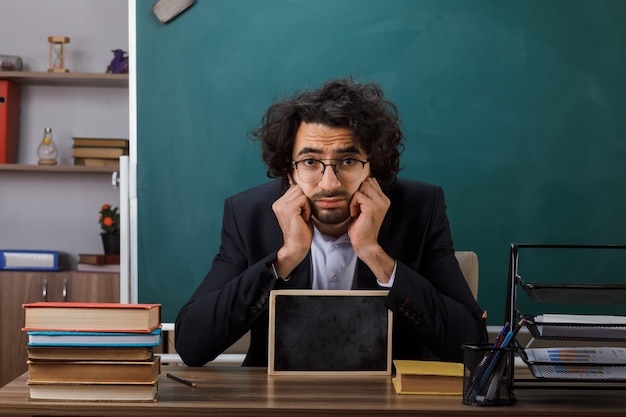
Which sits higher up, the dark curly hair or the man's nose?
the dark curly hair

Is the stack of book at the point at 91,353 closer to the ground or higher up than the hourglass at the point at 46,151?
closer to the ground

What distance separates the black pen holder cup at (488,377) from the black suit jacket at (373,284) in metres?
0.38

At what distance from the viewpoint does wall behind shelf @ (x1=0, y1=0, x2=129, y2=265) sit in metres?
4.45

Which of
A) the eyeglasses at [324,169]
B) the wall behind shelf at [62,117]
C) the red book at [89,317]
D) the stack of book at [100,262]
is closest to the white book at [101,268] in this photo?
the stack of book at [100,262]

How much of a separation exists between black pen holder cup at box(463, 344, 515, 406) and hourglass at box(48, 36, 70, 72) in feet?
10.7

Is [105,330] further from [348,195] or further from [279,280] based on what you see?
[348,195]

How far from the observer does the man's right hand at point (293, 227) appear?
2.09 m

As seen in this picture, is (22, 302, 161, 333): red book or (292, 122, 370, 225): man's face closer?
(22, 302, 161, 333): red book

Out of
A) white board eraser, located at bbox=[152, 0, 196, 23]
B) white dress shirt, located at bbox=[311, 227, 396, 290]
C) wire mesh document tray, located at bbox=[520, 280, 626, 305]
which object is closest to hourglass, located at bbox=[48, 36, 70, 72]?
white board eraser, located at bbox=[152, 0, 196, 23]

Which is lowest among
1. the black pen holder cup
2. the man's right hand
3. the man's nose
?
the black pen holder cup

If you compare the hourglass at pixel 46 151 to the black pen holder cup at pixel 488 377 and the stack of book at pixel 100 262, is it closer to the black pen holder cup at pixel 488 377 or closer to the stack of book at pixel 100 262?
the stack of book at pixel 100 262

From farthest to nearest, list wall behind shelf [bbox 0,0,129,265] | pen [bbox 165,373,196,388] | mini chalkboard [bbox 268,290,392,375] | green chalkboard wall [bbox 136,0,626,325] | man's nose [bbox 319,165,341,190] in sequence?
1. wall behind shelf [bbox 0,0,129,265]
2. green chalkboard wall [bbox 136,0,626,325]
3. man's nose [bbox 319,165,341,190]
4. mini chalkboard [bbox 268,290,392,375]
5. pen [bbox 165,373,196,388]

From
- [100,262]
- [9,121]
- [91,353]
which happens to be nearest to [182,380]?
[91,353]

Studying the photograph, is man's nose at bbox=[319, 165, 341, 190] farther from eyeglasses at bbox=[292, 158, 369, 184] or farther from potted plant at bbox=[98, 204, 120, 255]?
potted plant at bbox=[98, 204, 120, 255]
